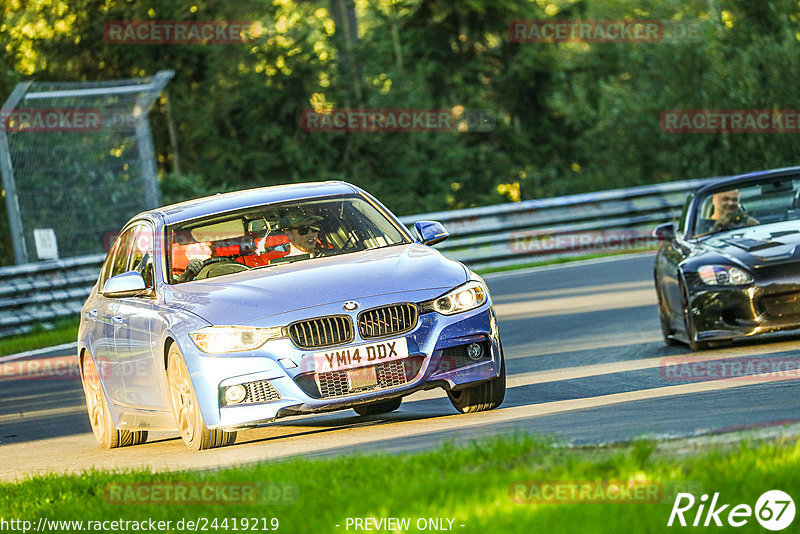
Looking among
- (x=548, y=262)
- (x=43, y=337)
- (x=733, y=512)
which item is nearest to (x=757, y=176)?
(x=733, y=512)

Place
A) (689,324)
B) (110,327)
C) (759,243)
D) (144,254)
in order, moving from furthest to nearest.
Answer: (689,324)
(759,243)
(110,327)
(144,254)

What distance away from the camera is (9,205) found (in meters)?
20.6

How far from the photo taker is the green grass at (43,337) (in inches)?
717

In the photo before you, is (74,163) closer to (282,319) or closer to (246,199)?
(246,199)

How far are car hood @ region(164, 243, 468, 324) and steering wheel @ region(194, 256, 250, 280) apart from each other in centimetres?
15

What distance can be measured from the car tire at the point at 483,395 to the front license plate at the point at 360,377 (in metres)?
0.81

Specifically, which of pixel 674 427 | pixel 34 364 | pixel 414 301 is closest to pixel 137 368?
pixel 414 301

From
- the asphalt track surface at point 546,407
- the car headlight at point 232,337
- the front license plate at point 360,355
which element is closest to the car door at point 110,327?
the asphalt track surface at point 546,407

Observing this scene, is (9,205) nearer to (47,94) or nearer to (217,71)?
(47,94)

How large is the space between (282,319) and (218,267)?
124cm

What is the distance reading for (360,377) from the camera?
8.18 metres

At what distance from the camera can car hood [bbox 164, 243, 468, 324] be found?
8.27 m

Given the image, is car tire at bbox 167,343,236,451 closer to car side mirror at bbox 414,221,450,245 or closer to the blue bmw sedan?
the blue bmw sedan

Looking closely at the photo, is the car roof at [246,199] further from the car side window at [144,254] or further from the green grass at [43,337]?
the green grass at [43,337]
